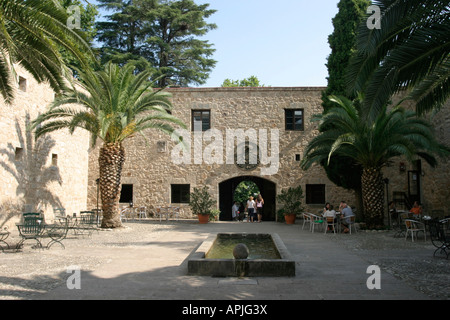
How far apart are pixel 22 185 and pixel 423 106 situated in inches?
535

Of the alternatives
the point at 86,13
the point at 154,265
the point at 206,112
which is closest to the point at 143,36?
the point at 86,13

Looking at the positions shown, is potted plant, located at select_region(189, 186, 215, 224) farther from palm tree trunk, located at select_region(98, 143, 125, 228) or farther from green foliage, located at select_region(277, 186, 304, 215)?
palm tree trunk, located at select_region(98, 143, 125, 228)

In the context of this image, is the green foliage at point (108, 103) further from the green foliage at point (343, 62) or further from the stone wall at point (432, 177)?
the stone wall at point (432, 177)

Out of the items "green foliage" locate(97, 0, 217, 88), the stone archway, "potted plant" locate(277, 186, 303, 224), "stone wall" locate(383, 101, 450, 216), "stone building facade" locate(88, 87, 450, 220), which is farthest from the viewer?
"green foliage" locate(97, 0, 217, 88)

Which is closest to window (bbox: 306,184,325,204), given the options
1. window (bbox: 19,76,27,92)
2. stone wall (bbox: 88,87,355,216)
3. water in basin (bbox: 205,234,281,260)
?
stone wall (bbox: 88,87,355,216)

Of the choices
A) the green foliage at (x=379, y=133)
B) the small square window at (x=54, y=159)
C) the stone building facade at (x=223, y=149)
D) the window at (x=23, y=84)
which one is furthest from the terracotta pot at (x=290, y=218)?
the window at (x=23, y=84)

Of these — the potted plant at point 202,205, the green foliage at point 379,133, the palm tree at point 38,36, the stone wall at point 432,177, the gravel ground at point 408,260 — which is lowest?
the gravel ground at point 408,260

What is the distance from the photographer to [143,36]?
2959cm

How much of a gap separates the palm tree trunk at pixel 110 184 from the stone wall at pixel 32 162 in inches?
113

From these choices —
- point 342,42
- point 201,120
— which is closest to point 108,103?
point 201,120

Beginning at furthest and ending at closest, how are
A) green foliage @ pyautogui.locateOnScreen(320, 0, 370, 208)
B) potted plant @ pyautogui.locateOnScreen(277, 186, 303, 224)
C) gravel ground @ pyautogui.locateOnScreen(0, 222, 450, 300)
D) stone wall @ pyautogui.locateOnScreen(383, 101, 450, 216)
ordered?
potted plant @ pyautogui.locateOnScreen(277, 186, 303, 224), green foliage @ pyautogui.locateOnScreen(320, 0, 370, 208), stone wall @ pyautogui.locateOnScreen(383, 101, 450, 216), gravel ground @ pyautogui.locateOnScreen(0, 222, 450, 300)

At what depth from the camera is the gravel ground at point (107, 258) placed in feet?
19.0

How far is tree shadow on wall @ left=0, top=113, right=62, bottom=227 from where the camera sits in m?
13.2

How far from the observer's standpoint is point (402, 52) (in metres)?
6.28
